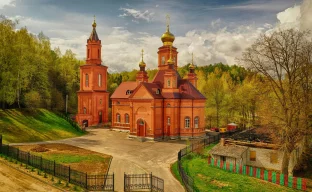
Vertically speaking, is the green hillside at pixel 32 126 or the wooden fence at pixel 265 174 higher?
the green hillside at pixel 32 126

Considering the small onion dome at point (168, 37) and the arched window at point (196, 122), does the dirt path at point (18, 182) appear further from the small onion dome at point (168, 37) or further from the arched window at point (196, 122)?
the small onion dome at point (168, 37)

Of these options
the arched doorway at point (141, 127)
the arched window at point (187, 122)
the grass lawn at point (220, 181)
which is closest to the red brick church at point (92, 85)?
the arched doorway at point (141, 127)

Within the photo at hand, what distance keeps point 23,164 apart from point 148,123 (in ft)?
53.6

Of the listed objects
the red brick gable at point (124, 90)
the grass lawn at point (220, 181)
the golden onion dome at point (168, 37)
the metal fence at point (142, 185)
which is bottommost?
the grass lawn at point (220, 181)

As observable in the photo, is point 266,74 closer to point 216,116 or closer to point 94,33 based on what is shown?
point 216,116

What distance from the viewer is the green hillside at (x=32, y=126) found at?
1092 inches

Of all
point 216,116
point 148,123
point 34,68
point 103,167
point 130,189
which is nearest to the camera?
point 130,189

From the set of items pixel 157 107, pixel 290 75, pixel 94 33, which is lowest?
pixel 157 107

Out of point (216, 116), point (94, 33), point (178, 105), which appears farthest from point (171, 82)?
point (94, 33)

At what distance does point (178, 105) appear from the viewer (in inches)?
1287

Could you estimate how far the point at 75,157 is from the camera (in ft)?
70.8

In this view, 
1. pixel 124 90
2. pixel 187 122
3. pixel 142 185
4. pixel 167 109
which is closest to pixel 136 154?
pixel 142 185

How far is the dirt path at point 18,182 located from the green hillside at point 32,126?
11285 millimetres

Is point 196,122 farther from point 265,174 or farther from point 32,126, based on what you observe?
point 32,126
